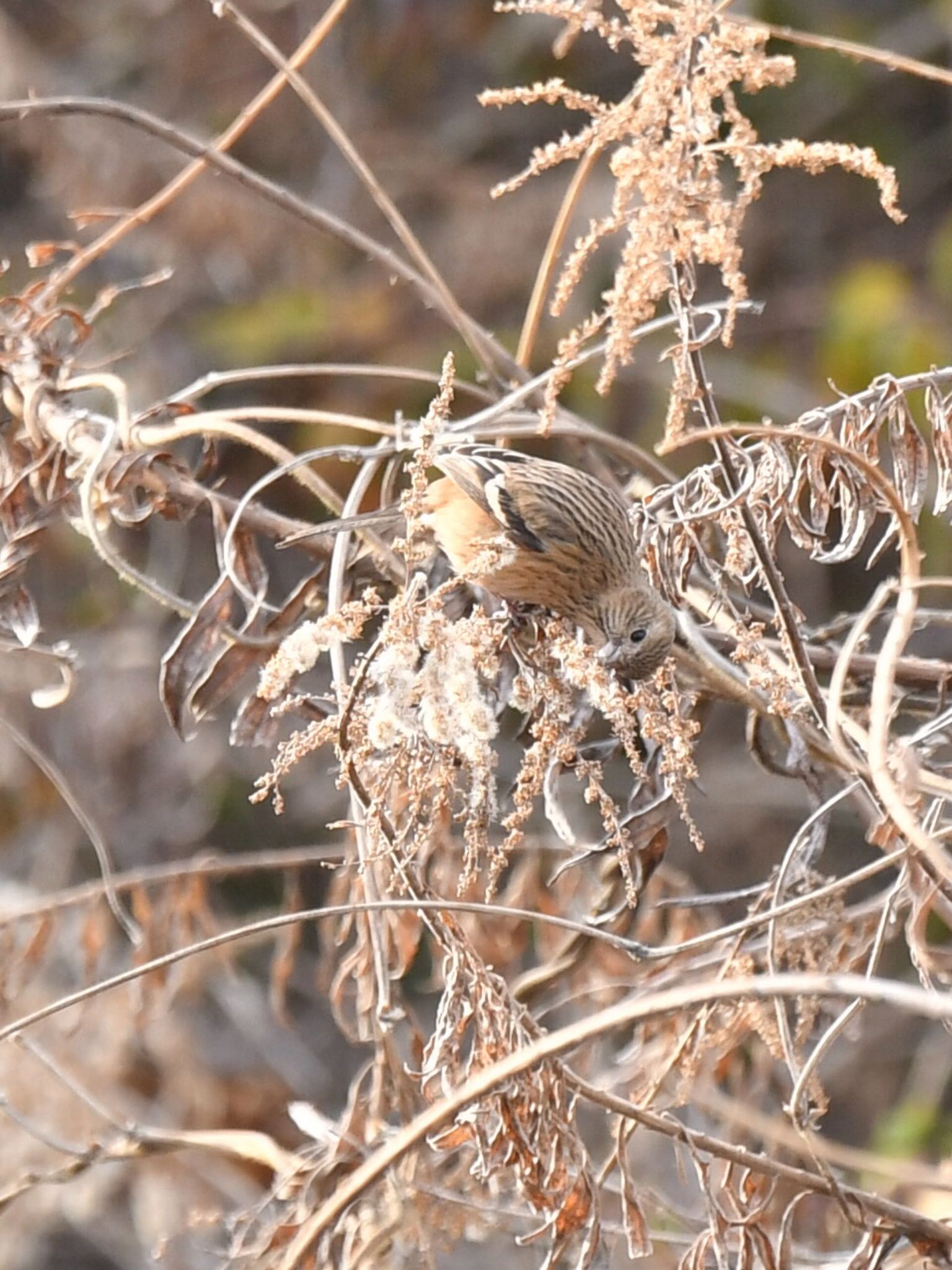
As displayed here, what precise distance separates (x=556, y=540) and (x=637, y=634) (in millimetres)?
499

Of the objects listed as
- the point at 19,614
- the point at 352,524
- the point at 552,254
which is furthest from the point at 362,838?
the point at 552,254

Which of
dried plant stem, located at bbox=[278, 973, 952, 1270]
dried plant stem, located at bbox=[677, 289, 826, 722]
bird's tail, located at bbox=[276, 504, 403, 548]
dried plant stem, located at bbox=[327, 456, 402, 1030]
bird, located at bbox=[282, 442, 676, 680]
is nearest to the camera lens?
dried plant stem, located at bbox=[278, 973, 952, 1270]

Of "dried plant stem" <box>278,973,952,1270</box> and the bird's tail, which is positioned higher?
the bird's tail

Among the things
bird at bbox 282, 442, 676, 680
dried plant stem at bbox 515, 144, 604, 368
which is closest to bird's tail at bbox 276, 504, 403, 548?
bird at bbox 282, 442, 676, 680

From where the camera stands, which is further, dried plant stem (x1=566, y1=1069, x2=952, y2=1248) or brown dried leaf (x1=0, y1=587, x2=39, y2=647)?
brown dried leaf (x1=0, y1=587, x2=39, y2=647)

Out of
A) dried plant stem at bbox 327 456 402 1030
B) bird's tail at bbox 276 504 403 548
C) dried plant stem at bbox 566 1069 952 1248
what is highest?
bird's tail at bbox 276 504 403 548

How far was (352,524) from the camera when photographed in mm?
2414

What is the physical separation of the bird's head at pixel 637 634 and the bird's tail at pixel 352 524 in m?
0.38

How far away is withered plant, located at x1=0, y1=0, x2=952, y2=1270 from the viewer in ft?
6.44

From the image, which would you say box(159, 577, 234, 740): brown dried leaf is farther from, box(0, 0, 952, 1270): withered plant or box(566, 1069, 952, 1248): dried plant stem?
box(566, 1069, 952, 1248): dried plant stem

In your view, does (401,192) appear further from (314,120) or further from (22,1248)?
(22,1248)

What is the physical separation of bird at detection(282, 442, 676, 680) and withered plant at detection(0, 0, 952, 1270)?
56 millimetres

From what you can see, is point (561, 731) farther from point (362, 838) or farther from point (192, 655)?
point (192, 655)

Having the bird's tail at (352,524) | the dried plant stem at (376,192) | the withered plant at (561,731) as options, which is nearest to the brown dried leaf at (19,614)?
the withered plant at (561,731)
